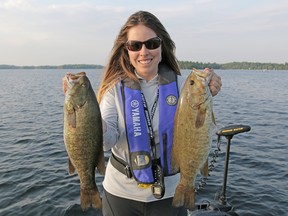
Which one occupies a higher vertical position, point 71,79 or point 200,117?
point 71,79

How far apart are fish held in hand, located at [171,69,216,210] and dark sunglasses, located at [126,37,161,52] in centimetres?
71

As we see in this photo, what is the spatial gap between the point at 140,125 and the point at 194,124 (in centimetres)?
85

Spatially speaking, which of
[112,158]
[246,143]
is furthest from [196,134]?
[246,143]

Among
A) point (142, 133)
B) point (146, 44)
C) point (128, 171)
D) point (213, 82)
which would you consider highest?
point (146, 44)

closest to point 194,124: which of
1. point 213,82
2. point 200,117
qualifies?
point 200,117

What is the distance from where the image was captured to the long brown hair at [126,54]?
12.0 feet

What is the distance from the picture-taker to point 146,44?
11.4 feet

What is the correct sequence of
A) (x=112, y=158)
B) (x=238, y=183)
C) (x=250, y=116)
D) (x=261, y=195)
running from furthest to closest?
1. (x=250, y=116)
2. (x=238, y=183)
3. (x=261, y=195)
4. (x=112, y=158)

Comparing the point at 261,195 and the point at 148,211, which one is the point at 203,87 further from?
the point at 261,195

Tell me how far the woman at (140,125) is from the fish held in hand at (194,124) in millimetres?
509

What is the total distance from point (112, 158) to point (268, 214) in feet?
19.8

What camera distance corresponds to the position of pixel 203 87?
2.95 m

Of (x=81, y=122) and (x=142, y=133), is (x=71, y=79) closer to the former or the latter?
(x=81, y=122)

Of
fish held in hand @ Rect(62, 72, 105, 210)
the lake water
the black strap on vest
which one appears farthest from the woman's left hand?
the lake water
